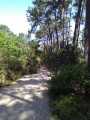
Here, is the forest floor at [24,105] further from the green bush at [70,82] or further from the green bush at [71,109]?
the green bush at [70,82]

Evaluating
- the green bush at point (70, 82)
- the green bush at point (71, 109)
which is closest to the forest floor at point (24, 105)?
the green bush at point (71, 109)

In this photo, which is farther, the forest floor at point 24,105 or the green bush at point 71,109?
the forest floor at point 24,105

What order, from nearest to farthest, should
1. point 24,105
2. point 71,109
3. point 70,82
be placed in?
point 71,109
point 24,105
point 70,82

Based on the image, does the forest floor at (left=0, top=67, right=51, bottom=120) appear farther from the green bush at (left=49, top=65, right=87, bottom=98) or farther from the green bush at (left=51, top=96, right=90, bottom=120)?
the green bush at (left=49, top=65, right=87, bottom=98)

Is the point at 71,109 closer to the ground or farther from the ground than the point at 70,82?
closer to the ground

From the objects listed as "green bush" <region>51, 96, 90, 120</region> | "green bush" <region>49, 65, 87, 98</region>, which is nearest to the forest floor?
"green bush" <region>51, 96, 90, 120</region>

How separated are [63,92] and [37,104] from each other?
1171mm

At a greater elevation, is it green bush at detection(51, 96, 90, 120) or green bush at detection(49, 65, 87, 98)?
green bush at detection(49, 65, 87, 98)

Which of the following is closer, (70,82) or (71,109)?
(71,109)

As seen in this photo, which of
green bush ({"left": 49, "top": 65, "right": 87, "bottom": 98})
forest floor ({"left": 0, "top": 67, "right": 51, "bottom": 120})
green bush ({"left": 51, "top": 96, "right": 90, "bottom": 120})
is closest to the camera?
green bush ({"left": 51, "top": 96, "right": 90, "bottom": 120})

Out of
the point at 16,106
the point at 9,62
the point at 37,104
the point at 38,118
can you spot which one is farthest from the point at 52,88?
the point at 9,62

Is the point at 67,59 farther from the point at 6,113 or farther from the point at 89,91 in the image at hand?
the point at 6,113

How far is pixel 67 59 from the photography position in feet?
66.0

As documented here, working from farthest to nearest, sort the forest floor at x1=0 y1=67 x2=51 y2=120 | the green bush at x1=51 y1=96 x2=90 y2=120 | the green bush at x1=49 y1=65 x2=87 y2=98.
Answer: the green bush at x1=49 y1=65 x2=87 y2=98
the forest floor at x1=0 y1=67 x2=51 y2=120
the green bush at x1=51 y1=96 x2=90 y2=120
